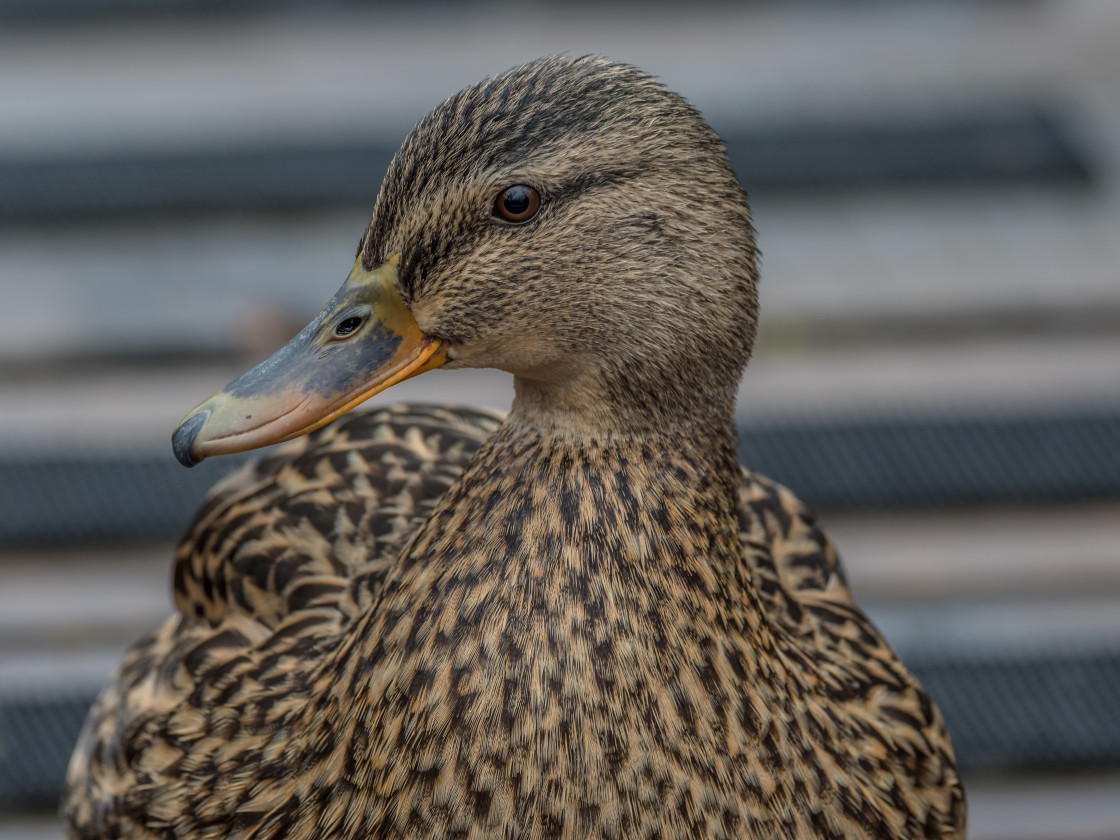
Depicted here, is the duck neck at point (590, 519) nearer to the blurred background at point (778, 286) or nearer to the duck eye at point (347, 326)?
the duck eye at point (347, 326)

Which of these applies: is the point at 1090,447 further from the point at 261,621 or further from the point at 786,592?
the point at 261,621

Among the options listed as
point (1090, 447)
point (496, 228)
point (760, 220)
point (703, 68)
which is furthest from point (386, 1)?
point (496, 228)

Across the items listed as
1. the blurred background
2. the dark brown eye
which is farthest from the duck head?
the blurred background

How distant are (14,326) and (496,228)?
2106 mm

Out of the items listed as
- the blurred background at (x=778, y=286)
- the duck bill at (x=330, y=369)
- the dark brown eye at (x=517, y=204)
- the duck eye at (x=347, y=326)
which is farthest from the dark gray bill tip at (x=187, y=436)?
the blurred background at (x=778, y=286)

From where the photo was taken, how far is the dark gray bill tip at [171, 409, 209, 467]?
4.00 feet

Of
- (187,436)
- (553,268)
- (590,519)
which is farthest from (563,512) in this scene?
(187,436)

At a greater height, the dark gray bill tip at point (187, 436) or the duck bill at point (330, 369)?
the duck bill at point (330, 369)

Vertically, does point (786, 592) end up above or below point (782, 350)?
below

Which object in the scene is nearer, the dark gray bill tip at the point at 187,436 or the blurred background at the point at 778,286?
the dark gray bill tip at the point at 187,436

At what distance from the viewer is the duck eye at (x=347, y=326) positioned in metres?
1.29

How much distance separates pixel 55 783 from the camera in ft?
7.54

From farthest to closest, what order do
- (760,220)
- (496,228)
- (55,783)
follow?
Result: 1. (760,220)
2. (55,783)
3. (496,228)

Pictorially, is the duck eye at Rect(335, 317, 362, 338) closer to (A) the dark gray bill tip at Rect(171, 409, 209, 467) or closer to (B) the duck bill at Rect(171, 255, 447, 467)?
(B) the duck bill at Rect(171, 255, 447, 467)
